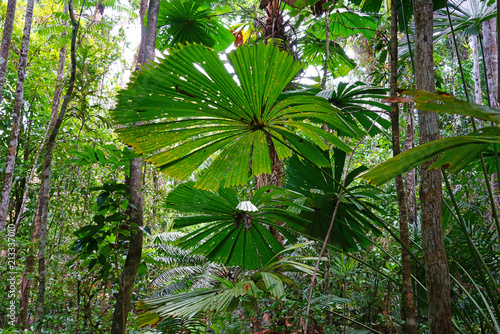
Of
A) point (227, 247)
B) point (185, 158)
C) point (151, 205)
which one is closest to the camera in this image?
point (185, 158)

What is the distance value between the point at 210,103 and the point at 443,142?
115cm

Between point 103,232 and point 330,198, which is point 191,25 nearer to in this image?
point 103,232

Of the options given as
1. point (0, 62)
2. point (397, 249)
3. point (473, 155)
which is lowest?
point (397, 249)

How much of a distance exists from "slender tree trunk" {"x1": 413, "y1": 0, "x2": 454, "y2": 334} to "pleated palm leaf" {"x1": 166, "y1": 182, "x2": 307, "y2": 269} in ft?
3.17

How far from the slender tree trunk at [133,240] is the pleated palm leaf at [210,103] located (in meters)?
0.78

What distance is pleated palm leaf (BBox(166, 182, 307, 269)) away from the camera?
2346mm

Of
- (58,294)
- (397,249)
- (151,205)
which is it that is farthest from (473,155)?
(151,205)

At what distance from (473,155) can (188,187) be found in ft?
5.58

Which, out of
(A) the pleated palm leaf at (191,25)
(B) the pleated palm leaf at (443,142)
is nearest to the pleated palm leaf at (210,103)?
(B) the pleated palm leaf at (443,142)

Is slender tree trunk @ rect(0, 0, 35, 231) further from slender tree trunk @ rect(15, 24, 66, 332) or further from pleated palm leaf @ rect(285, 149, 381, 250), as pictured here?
pleated palm leaf @ rect(285, 149, 381, 250)

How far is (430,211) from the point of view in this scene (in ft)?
4.52

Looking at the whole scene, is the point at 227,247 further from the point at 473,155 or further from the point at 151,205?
the point at 151,205

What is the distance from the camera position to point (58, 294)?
4020mm

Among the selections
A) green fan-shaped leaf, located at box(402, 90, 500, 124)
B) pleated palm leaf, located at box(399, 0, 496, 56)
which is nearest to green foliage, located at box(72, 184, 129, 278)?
green fan-shaped leaf, located at box(402, 90, 500, 124)
